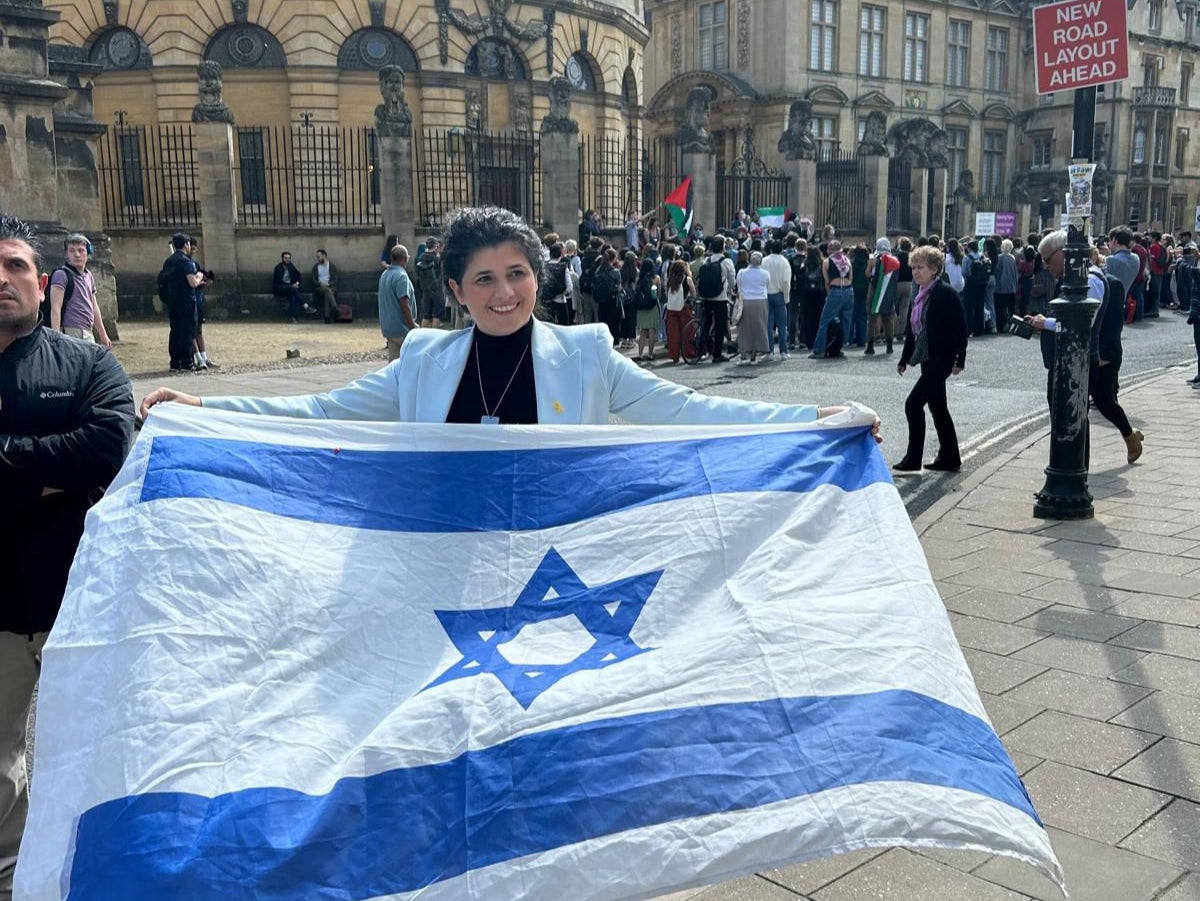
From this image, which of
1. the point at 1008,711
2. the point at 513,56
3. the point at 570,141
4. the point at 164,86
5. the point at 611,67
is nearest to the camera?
the point at 1008,711

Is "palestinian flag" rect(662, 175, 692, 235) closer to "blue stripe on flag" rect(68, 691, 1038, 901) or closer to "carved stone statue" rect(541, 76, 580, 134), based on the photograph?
"carved stone statue" rect(541, 76, 580, 134)

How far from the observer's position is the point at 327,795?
243 centimetres

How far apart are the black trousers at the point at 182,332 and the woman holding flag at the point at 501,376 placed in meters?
13.4

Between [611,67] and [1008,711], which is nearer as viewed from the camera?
[1008,711]

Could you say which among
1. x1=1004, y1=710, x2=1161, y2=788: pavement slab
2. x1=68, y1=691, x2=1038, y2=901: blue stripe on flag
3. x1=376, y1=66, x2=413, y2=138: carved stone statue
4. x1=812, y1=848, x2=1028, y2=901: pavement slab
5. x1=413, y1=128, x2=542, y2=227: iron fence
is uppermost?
x1=376, y1=66, x2=413, y2=138: carved stone statue

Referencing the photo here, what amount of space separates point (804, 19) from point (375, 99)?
68.6 feet

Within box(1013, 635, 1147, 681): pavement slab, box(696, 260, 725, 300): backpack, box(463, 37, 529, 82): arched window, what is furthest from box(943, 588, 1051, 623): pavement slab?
box(463, 37, 529, 82): arched window

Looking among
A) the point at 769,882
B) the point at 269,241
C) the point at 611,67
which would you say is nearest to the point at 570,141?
the point at 269,241

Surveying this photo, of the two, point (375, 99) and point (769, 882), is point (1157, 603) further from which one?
point (375, 99)

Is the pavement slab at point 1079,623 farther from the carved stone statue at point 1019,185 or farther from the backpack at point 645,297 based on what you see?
the carved stone statue at point 1019,185

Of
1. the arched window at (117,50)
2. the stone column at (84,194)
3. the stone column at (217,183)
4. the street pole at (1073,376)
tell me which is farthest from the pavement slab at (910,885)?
the arched window at (117,50)

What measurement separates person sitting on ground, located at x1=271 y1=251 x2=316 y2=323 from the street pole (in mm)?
19199

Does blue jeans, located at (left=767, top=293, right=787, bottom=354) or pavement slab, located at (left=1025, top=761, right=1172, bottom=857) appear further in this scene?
blue jeans, located at (left=767, top=293, right=787, bottom=354)

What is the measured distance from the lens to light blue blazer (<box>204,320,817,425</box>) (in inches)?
134
